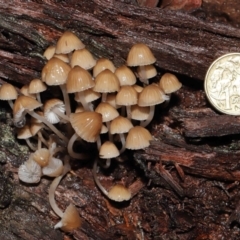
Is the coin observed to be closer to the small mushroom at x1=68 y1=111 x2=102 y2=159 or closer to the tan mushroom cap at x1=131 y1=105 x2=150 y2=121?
the tan mushroom cap at x1=131 y1=105 x2=150 y2=121

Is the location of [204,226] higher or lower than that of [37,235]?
higher

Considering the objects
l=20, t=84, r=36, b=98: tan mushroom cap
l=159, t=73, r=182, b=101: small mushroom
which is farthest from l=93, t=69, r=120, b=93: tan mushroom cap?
l=20, t=84, r=36, b=98: tan mushroom cap

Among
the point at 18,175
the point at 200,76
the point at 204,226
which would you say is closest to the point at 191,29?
the point at 200,76

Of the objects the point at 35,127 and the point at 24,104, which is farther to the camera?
the point at 35,127

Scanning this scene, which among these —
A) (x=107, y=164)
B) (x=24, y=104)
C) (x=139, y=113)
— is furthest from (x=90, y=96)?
(x=107, y=164)

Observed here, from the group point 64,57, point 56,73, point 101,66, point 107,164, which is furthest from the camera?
point 107,164

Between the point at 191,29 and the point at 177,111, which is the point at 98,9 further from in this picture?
the point at 177,111

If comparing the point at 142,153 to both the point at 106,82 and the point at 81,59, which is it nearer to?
the point at 106,82
